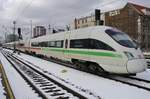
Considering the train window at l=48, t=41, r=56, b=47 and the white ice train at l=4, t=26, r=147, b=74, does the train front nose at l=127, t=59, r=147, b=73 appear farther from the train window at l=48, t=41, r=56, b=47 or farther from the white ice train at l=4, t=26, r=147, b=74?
the train window at l=48, t=41, r=56, b=47

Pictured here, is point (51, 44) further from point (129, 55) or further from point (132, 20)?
point (132, 20)

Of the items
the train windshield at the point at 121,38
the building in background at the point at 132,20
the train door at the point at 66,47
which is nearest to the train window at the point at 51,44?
the train door at the point at 66,47

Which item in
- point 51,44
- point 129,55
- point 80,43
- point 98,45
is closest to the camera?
point 129,55

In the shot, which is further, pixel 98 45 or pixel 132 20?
pixel 132 20

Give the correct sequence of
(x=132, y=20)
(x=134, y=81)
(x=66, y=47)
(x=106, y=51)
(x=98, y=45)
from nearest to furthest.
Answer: (x=134, y=81), (x=106, y=51), (x=98, y=45), (x=66, y=47), (x=132, y=20)

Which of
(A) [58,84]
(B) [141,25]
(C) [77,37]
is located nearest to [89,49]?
→ (C) [77,37]

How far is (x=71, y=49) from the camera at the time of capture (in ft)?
60.4

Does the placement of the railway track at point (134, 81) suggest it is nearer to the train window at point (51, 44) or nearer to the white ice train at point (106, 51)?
the white ice train at point (106, 51)

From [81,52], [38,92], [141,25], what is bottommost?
[38,92]

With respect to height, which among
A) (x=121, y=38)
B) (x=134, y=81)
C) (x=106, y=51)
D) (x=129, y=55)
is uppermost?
(x=121, y=38)

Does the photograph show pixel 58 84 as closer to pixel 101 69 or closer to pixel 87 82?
pixel 87 82

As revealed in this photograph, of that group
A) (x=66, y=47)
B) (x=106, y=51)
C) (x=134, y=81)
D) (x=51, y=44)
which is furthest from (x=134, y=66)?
(x=51, y=44)

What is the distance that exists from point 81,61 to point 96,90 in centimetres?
616

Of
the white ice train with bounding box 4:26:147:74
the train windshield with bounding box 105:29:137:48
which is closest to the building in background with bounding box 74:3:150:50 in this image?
the white ice train with bounding box 4:26:147:74
